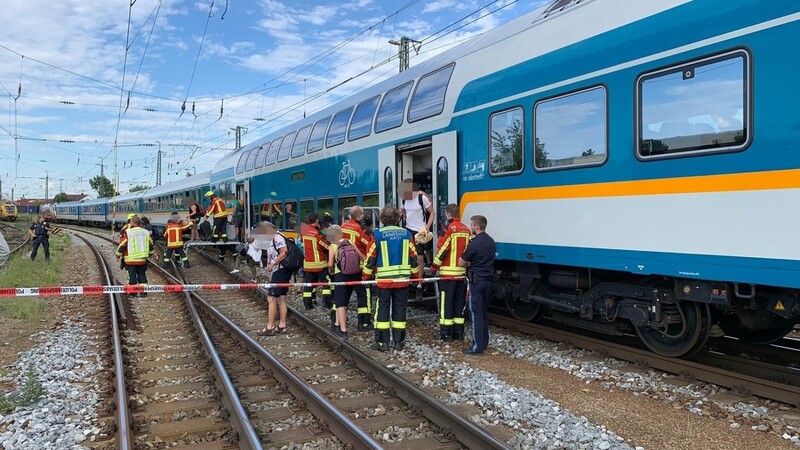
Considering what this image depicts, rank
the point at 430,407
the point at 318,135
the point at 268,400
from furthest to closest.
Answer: the point at 318,135
the point at 268,400
the point at 430,407

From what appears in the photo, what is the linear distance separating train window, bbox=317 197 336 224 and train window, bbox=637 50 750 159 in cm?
731

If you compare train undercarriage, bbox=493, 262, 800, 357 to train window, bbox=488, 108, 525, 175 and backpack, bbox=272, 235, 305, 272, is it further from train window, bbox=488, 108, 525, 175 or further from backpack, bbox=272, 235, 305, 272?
backpack, bbox=272, 235, 305, 272

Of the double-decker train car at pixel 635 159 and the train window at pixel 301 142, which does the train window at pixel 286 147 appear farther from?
the double-decker train car at pixel 635 159

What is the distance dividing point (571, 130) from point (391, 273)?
277cm

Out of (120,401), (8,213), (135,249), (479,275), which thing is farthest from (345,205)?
(8,213)

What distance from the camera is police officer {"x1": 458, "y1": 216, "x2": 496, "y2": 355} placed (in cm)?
686

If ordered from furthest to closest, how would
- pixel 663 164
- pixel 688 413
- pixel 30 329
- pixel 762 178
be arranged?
pixel 30 329 < pixel 663 164 < pixel 688 413 < pixel 762 178

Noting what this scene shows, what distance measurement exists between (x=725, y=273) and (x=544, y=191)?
7.20 ft

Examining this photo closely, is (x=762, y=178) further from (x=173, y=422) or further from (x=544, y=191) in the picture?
(x=173, y=422)

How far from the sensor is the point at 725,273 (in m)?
4.71

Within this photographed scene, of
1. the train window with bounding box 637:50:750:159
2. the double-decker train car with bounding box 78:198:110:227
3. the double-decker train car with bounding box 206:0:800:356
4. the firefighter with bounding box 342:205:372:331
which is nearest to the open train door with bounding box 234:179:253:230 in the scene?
the firefighter with bounding box 342:205:372:331

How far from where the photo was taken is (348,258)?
26.0 ft

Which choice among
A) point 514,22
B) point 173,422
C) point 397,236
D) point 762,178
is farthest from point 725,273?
point 173,422

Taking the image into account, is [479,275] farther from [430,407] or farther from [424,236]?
[430,407]
